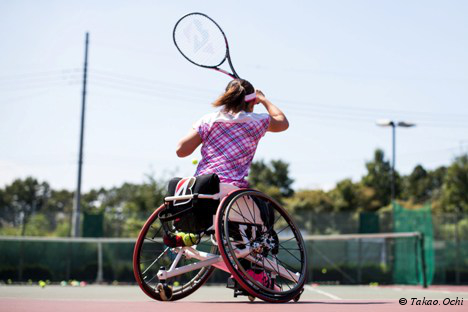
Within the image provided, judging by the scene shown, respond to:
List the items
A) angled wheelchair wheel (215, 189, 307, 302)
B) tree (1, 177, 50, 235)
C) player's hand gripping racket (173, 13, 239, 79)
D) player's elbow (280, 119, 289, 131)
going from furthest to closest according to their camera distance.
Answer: tree (1, 177, 50, 235) → player's hand gripping racket (173, 13, 239, 79) → player's elbow (280, 119, 289, 131) → angled wheelchair wheel (215, 189, 307, 302)

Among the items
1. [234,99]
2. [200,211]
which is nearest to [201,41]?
[234,99]

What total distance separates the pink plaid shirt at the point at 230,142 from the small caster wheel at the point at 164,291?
0.73m

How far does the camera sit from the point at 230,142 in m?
4.52

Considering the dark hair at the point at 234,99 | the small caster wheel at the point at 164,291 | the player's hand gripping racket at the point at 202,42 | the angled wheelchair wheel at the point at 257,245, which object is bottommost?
the small caster wheel at the point at 164,291

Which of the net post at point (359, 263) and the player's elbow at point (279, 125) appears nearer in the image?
the player's elbow at point (279, 125)

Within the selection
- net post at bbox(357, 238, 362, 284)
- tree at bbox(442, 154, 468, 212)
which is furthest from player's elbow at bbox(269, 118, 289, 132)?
tree at bbox(442, 154, 468, 212)

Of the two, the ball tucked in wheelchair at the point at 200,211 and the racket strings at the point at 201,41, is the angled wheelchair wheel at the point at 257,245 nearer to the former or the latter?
the ball tucked in wheelchair at the point at 200,211

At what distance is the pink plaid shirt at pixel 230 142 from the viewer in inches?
177

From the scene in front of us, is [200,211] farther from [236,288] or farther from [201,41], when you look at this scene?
[201,41]

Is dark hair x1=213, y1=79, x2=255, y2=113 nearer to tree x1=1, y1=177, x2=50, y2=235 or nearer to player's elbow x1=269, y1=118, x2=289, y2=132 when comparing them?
player's elbow x1=269, y1=118, x2=289, y2=132

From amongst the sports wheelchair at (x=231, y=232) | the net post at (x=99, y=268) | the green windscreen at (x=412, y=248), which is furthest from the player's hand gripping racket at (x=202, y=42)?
the net post at (x=99, y=268)

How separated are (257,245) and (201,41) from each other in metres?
2.18

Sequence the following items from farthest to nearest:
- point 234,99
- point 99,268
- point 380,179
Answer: point 380,179
point 99,268
point 234,99

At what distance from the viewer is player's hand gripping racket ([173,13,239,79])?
228 inches
